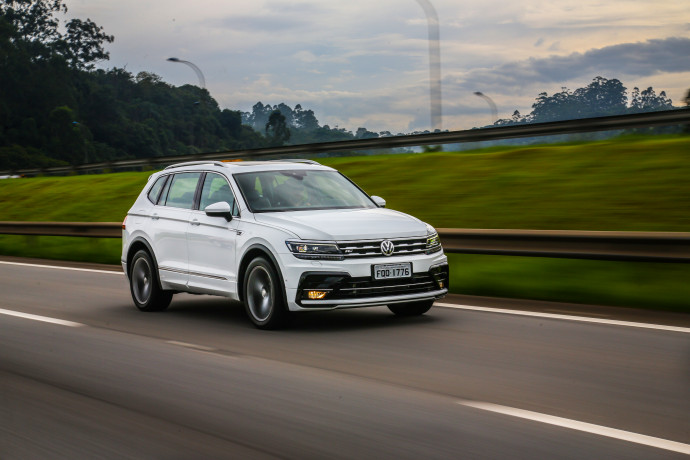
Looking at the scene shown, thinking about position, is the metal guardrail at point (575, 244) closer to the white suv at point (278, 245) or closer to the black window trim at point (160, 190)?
the white suv at point (278, 245)

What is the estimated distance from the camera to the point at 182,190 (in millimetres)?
10906

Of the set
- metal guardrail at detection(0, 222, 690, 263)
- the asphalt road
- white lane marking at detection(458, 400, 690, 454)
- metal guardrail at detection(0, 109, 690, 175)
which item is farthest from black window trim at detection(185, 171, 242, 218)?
metal guardrail at detection(0, 109, 690, 175)

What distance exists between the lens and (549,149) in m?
19.3

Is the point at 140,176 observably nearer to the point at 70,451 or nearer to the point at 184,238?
the point at 184,238

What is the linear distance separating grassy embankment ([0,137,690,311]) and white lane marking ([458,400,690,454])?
507 centimetres

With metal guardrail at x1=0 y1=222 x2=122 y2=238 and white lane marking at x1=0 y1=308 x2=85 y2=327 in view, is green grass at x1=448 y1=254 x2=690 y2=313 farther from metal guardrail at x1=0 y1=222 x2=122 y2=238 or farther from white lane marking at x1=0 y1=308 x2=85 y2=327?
metal guardrail at x1=0 y1=222 x2=122 y2=238

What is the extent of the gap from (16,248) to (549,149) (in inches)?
498

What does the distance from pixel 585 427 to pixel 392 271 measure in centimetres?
373

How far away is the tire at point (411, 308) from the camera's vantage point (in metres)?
9.79

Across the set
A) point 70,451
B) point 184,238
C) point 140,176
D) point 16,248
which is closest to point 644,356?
point 70,451

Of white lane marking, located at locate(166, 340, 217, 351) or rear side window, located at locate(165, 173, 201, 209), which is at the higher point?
rear side window, located at locate(165, 173, 201, 209)

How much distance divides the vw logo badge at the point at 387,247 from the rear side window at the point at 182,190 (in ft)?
8.51

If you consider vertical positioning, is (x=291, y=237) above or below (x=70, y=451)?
above

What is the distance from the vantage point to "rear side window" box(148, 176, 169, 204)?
37.6ft
